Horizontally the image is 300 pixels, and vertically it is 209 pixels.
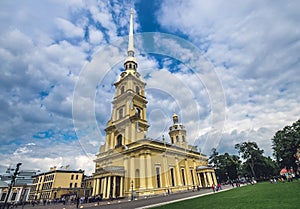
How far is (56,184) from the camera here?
45375 millimetres

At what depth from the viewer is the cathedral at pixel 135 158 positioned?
85.1ft

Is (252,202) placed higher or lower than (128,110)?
lower

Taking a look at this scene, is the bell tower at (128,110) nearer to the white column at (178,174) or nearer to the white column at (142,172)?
the white column at (142,172)

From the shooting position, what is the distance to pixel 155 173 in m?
26.5

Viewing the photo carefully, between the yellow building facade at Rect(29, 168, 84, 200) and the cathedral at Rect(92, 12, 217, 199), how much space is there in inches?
780

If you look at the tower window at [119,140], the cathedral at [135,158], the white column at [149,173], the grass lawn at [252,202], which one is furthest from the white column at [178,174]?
the grass lawn at [252,202]

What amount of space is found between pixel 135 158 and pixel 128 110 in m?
9.40

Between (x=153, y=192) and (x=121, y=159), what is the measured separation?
26.5 ft

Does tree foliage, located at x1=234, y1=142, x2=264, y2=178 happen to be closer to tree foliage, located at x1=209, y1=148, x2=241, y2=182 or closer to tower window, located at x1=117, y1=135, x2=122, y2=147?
tree foliage, located at x1=209, y1=148, x2=241, y2=182

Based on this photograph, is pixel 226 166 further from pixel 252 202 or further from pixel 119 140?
pixel 252 202

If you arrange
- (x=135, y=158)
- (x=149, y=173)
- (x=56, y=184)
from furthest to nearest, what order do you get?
(x=56, y=184), (x=135, y=158), (x=149, y=173)

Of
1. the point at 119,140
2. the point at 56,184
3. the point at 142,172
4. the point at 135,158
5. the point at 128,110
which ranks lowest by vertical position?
the point at 142,172

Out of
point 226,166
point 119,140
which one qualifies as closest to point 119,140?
point 119,140

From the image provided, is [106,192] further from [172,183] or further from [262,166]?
[262,166]
